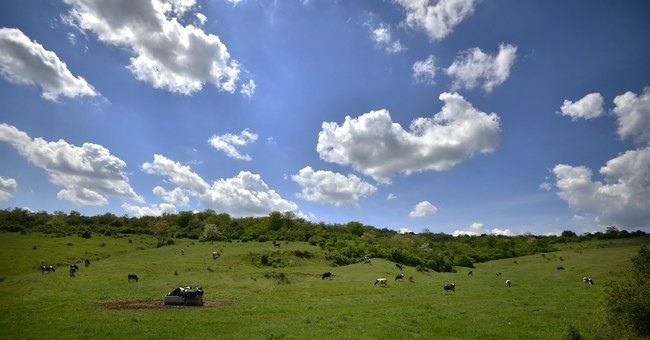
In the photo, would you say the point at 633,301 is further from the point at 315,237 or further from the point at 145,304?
the point at 315,237

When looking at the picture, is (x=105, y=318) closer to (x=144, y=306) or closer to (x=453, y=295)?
(x=144, y=306)

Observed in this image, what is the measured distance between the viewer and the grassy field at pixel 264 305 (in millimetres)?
20547

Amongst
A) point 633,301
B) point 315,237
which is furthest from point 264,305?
point 315,237

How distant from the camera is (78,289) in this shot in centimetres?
3684

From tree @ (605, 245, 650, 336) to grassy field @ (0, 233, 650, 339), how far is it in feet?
7.22

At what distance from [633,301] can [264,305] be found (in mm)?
26321

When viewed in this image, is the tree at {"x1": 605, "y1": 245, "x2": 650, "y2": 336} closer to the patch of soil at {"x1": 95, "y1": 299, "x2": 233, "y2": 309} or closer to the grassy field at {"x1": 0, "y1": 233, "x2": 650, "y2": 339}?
the grassy field at {"x1": 0, "y1": 233, "x2": 650, "y2": 339}

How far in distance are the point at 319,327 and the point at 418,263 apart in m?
62.2

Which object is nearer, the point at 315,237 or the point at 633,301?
the point at 633,301

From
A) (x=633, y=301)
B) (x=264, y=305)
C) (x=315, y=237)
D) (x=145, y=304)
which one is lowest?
(x=264, y=305)

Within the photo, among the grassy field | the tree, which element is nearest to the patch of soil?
the grassy field

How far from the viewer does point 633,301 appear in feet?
55.8

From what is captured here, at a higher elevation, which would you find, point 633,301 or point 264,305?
point 633,301

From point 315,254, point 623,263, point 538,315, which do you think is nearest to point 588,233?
point 623,263
